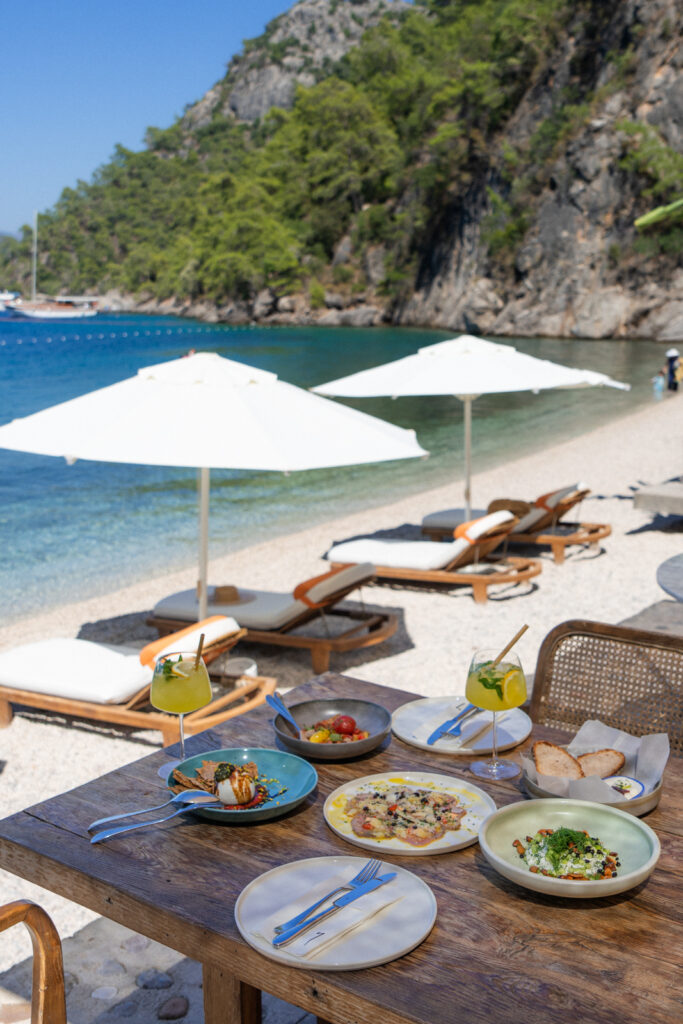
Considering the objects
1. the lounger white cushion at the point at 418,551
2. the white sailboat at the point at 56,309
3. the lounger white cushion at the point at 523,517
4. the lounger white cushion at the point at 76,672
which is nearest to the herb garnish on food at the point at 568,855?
the lounger white cushion at the point at 76,672

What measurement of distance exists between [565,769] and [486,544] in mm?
5669

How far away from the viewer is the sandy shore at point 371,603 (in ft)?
15.3

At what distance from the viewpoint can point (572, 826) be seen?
6.23ft

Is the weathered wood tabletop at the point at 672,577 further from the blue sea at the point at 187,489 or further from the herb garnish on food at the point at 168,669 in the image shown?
the blue sea at the point at 187,489

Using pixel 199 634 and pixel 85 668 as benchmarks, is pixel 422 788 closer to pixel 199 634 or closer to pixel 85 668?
pixel 199 634

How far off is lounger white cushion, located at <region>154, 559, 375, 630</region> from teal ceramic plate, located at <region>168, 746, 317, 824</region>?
12.0ft

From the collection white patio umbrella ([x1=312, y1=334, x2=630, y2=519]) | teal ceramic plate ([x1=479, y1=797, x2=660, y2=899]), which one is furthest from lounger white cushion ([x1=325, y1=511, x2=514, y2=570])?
teal ceramic plate ([x1=479, y1=797, x2=660, y2=899])

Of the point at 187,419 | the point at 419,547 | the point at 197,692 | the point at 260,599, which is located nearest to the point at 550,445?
the point at 419,547

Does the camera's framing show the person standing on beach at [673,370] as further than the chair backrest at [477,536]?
Yes

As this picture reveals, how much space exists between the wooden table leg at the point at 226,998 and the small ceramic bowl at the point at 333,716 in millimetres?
588

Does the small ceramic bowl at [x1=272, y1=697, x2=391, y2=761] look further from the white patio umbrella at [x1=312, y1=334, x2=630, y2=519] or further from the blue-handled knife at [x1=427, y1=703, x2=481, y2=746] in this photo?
the white patio umbrella at [x1=312, y1=334, x2=630, y2=519]

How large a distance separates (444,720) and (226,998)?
0.97 meters

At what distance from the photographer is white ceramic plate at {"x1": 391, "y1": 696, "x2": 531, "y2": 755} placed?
2.32 m

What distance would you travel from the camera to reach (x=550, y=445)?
2025 cm
